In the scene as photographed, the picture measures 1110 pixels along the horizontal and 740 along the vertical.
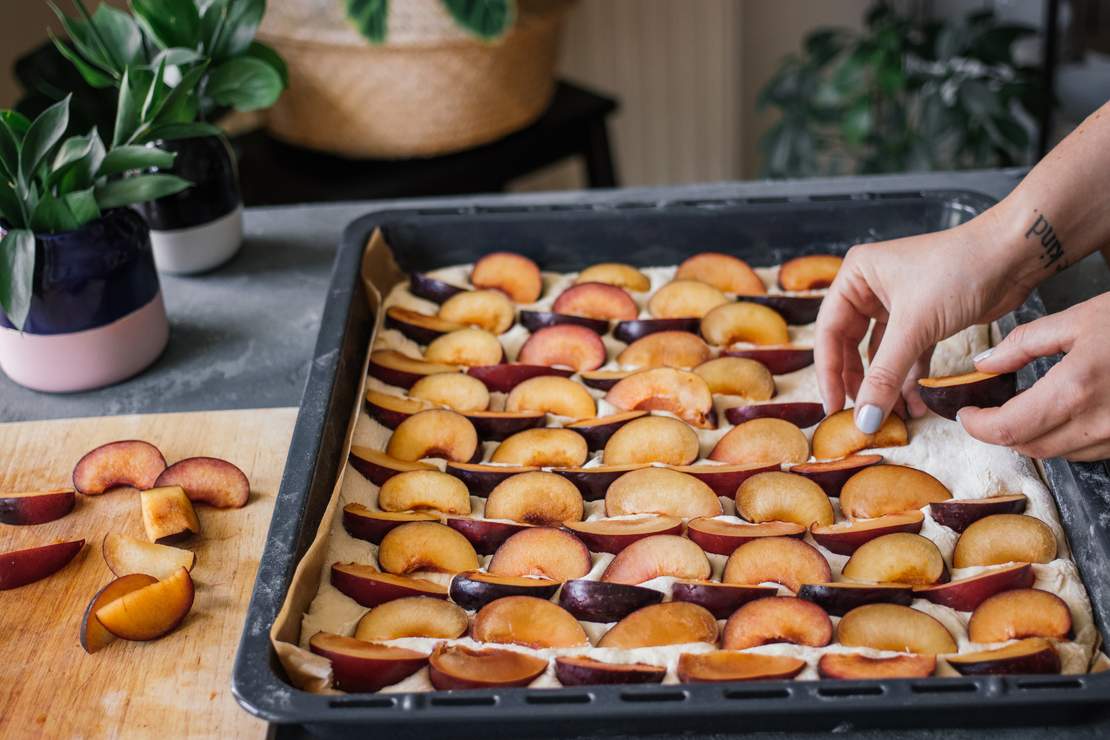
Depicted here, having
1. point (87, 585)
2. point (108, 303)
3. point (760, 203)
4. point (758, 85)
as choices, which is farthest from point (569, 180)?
point (87, 585)

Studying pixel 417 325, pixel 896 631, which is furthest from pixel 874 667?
pixel 417 325

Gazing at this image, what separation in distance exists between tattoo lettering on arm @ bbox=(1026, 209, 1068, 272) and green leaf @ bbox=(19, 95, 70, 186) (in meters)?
1.15

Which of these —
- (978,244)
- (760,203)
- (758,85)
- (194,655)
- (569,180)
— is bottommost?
(569,180)

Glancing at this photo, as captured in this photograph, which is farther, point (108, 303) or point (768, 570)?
point (108, 303)

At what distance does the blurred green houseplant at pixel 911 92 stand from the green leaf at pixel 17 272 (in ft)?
6.06

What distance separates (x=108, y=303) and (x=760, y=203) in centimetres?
93

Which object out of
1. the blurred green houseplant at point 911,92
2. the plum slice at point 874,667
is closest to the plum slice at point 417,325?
the plum slice at point 874,667

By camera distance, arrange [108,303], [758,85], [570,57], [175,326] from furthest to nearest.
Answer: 1. [758,85]
2. [570,57]
3. [175,326]
4. [108,303]

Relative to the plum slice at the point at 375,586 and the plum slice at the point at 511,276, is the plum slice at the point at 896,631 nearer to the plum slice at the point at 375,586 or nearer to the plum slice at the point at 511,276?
the plum slice at the point at 375,586

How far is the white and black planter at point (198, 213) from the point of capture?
1.58 metres

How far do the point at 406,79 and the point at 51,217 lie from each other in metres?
→ 1.06

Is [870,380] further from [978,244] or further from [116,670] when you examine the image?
[116,670]

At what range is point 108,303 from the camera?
140cm

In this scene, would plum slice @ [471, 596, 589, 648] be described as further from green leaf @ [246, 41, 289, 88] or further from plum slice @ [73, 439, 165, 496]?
green leaf @ [246, 41, 289, 88]
